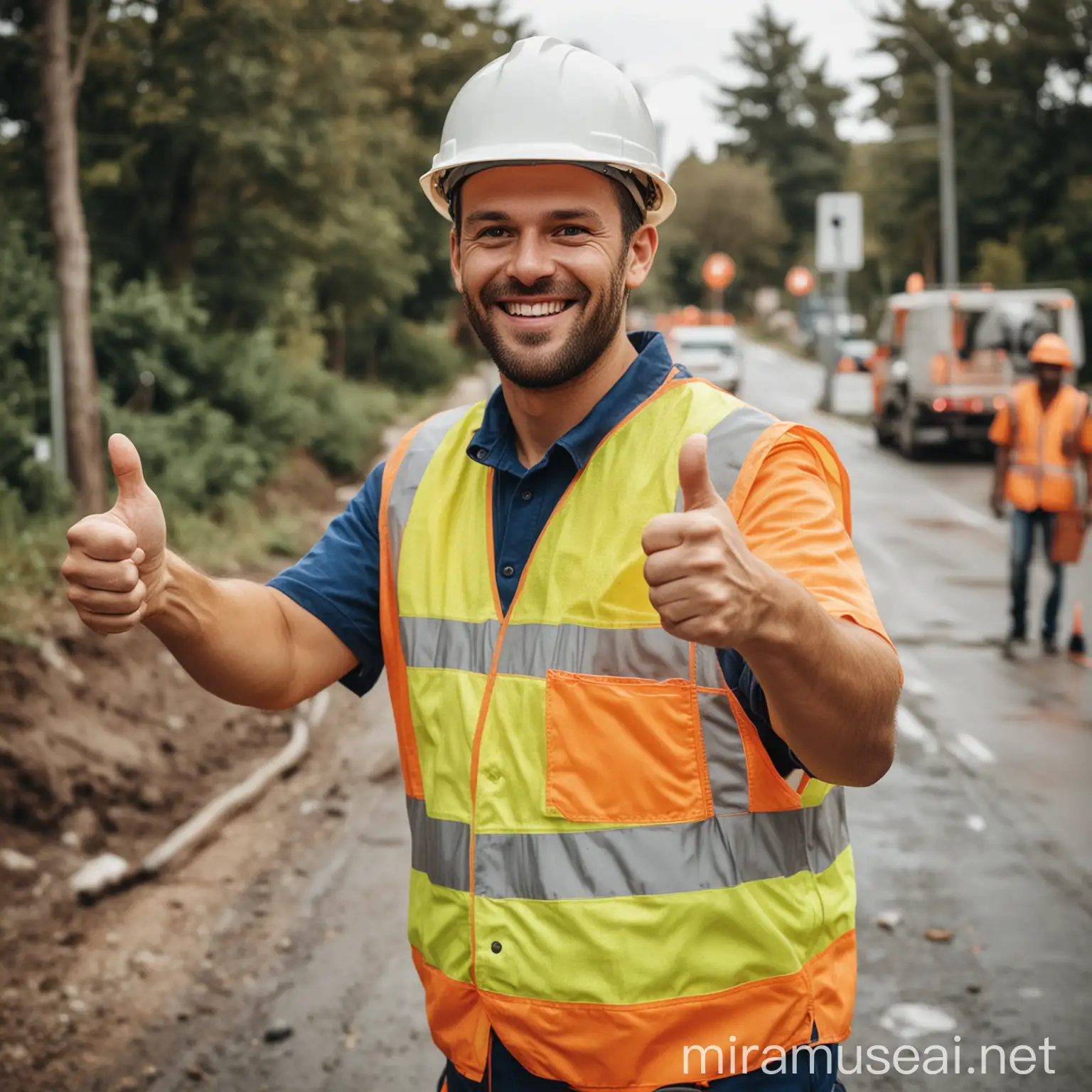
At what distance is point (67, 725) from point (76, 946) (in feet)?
6.50

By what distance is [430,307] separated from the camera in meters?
34.9

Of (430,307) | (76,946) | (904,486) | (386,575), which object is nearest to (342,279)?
(904,486)

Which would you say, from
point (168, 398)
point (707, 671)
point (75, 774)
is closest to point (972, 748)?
point (75, 774)

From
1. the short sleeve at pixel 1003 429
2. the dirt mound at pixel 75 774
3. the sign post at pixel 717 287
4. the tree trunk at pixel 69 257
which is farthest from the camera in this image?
the sign post at pixel 717 287

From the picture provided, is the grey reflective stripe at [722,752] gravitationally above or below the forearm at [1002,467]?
above

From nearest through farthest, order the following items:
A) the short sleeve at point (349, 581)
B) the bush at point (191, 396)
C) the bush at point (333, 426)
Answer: the short sleeve at point (349, 581)
the bush at point (191, 396)
the bush at point (333, 426)

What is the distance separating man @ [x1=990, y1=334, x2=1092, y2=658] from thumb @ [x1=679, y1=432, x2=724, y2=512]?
28.1 feet

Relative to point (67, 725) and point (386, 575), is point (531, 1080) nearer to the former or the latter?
point (386, 575)

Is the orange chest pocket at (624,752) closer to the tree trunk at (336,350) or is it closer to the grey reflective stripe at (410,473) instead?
the grey reflective stripe at (410,473)

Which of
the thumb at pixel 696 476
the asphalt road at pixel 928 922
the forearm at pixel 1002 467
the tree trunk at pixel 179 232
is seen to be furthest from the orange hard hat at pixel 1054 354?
the tree trunk at pixel 179 232

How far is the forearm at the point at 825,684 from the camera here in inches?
74.6

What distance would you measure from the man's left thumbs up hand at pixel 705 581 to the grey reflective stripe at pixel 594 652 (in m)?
0.32

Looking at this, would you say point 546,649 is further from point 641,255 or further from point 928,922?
point 928,922

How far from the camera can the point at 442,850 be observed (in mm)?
2365
